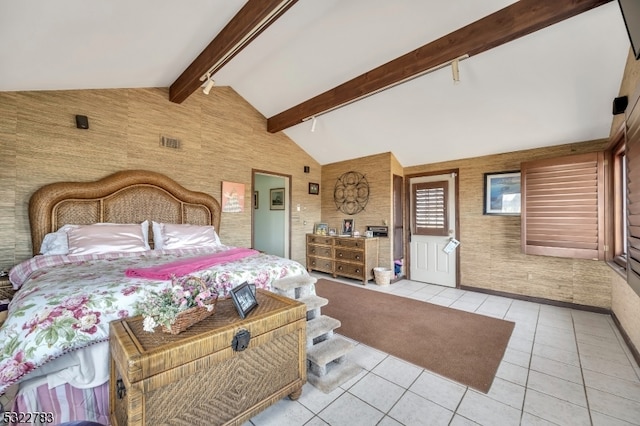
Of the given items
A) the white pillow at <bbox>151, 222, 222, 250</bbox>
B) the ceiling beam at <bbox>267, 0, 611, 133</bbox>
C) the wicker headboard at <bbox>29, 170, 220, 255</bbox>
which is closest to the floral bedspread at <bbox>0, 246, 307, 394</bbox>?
the wicker headboard at <bbox>29, 170, 220, 255</bbox>

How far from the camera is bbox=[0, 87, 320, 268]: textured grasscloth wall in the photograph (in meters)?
2.70

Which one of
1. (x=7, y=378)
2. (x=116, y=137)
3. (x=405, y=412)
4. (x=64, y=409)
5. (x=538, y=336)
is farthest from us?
(x=116, y=137)

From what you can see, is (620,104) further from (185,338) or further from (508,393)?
(185,338)

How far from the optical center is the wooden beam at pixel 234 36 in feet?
7.00

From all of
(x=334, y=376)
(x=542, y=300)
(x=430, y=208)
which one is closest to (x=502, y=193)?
(x=430, y=208)

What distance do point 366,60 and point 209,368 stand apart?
3.35 m

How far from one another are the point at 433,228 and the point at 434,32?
10.3 ft

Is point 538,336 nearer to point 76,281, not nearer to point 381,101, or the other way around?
point 381,101

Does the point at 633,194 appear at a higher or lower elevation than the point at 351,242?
higher

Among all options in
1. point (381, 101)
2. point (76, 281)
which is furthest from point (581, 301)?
point (76, 281)

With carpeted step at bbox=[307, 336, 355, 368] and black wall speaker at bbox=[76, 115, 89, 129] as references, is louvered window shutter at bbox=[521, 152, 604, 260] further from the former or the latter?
black wall speaker at bbox=[76, 115, 89, 129]

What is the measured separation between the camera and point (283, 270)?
8.00 ft

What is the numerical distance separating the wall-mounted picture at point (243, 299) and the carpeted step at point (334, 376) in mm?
808

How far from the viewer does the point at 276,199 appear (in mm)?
5902
